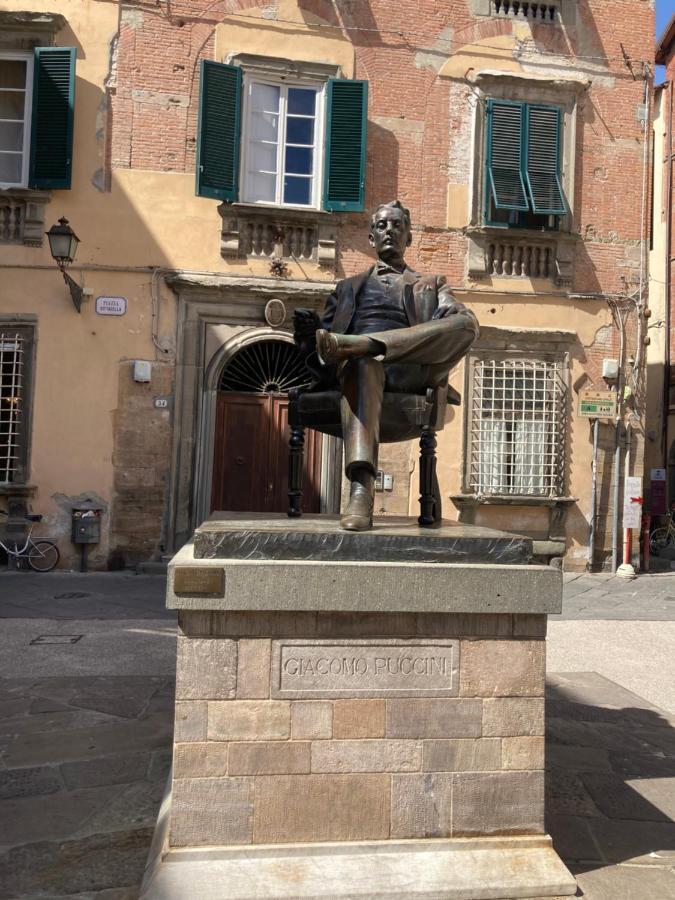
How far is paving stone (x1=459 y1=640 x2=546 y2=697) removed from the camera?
107 inches

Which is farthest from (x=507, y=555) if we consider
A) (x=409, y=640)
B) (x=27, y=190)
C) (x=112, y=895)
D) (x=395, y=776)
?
(x=27, y=190)

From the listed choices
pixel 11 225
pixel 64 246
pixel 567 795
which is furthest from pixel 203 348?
pixel 567 795

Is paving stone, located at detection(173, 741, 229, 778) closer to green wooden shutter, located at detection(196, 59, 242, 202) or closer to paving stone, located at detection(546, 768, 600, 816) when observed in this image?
paving stone, located at detection(546, 768, 600, 816)

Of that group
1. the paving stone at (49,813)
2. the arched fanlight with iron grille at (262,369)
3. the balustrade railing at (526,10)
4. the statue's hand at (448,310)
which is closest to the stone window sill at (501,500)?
the arched fanlight with iron grille at (262,369)

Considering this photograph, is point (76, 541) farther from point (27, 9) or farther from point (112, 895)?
point (112, 895)

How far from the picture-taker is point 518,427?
37.2ft

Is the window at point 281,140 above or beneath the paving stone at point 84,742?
above

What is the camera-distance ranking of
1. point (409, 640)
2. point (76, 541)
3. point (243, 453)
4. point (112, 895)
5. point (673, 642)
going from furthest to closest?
point (243, 453), point (76, 541), point (673, 642), point (409, 640), point (112, 895)

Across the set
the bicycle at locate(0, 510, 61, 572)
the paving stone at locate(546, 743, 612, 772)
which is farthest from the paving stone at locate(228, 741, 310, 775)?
the bicycle at locate(0, 510, 61, 572)

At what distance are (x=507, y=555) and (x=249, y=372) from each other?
8.57 metres

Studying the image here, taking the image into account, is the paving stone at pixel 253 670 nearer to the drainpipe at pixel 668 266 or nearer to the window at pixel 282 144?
the window at pixel 282 144

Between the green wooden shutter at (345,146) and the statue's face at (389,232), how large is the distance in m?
7.39

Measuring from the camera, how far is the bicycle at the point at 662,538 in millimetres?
14906

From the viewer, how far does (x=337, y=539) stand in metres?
2.74
